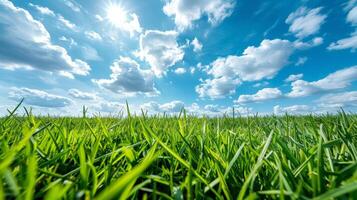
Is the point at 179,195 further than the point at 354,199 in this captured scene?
Yes

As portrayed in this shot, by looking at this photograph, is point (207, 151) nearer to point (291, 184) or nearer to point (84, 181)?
Answer: point (291, 184)

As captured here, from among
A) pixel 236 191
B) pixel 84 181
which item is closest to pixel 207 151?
pixel 236 191

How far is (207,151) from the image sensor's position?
137cm

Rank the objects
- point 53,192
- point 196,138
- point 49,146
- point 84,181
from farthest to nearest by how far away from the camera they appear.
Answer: point 196,138, point 49,146, point 84,181, point 53,192

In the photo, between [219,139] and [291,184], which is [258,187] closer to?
[291,184]

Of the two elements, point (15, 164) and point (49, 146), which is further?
point (49, 146)

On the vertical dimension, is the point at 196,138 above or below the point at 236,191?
above

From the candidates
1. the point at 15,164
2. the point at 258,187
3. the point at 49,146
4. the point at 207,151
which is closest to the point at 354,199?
the point at 258,187

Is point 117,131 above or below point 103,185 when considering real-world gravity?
above

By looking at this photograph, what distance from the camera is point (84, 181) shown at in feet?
2.80

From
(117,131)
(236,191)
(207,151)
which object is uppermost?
(117,131)

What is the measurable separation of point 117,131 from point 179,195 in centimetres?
149

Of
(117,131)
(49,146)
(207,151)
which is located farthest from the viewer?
(117,131)

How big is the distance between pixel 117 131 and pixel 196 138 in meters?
0.88
